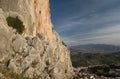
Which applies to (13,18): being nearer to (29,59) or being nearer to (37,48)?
(37,48)

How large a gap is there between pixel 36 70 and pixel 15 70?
3.94m

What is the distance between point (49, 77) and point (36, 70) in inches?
98.4

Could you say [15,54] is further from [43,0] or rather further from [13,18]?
[43,0]

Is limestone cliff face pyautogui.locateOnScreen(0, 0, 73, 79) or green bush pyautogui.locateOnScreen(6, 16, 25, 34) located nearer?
limestone cliff face pyautogui.locateOnScreen(0, 0, 73, 79)

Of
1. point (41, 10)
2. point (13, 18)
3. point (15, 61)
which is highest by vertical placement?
point (41, 10)

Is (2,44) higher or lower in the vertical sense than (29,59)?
higher

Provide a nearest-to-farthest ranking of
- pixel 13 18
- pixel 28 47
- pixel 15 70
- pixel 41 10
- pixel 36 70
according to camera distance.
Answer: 1. pixel 15 70
2. pixel 36 70
3. pixel 28 47
4. pixel 13 18
5. pixel 41 10

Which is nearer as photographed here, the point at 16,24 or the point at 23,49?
the point at 23,49

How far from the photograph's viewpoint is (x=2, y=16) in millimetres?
45281

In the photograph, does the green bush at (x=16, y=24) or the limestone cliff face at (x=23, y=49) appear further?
the green bush at (x=16, y=24)

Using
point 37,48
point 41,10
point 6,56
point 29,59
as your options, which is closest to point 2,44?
point 6,56

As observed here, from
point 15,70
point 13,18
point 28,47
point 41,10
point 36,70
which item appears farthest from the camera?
point 41,10

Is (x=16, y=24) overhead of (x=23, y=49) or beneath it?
overhead

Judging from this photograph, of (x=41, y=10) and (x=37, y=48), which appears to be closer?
(x=37, y=48)
